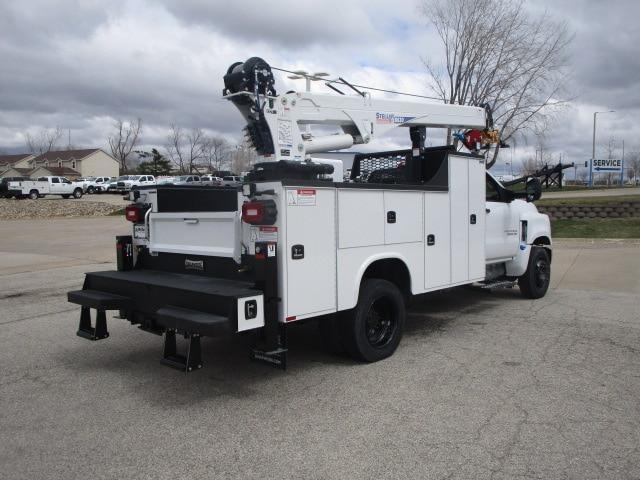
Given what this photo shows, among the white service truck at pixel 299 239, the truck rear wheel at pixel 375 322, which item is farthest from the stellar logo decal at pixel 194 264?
the truck rear wheel at pixel 375 322

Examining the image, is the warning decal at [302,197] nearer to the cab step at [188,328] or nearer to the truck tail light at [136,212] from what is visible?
the cab step at [188,328]

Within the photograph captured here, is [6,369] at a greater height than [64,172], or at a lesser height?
lesser

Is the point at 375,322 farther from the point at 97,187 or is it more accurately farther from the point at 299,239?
the point at 97,187

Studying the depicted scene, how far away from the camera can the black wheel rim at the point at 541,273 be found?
905 cm

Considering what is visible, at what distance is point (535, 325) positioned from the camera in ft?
24.0

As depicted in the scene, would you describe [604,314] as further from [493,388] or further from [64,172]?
[64,172]

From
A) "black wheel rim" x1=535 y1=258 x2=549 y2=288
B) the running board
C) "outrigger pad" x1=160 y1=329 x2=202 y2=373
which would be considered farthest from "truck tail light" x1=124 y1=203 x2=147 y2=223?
"black wheel rim" x1=535 y1=258 x2=549 y2=288

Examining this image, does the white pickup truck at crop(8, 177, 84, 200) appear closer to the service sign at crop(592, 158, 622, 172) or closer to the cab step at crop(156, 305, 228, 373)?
the cab step at crop(156, 305, 228, 373)

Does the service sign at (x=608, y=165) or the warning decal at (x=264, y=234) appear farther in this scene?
→ the service sign at (x=608, y=165)

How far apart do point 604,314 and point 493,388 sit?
3799 millimetres

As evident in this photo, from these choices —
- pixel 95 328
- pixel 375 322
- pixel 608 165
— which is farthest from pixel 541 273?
pixel 608 165

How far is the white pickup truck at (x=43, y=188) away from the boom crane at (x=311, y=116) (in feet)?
138

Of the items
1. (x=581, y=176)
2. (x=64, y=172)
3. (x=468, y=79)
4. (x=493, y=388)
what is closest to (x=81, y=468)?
(x=493, y=388)

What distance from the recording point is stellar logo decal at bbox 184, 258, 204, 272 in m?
5.39
